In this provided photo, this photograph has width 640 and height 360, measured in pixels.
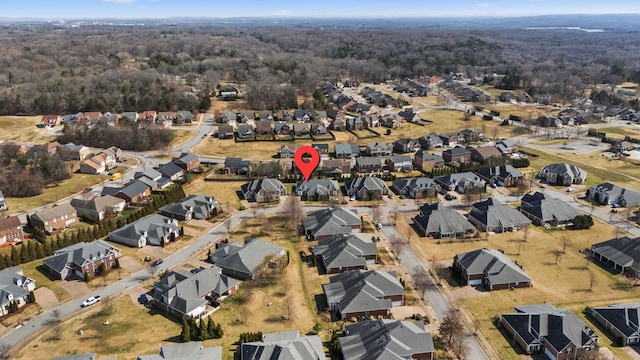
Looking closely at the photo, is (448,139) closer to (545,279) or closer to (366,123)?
(366,123)

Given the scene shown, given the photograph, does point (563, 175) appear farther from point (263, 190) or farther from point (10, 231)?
point (10, 231)

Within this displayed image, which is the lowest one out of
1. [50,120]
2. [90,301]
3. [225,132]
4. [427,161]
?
[90,301]

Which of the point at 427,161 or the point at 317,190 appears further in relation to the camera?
the point at 427,161

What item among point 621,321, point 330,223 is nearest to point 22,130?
point 330,223

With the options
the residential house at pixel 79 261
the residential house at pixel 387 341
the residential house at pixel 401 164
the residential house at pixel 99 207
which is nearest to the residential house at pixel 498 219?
the residential house at pixel 401 164

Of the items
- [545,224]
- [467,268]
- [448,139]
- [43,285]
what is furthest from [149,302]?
[448,139]

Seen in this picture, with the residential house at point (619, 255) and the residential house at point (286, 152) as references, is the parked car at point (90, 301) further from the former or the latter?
the residential house at point (619, 255)
